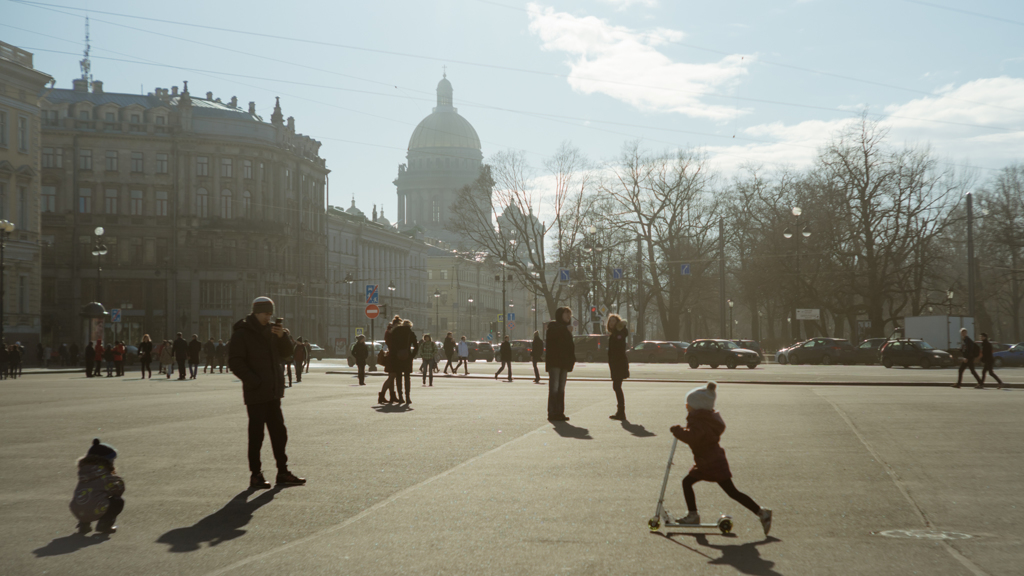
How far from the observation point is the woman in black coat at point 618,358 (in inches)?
672

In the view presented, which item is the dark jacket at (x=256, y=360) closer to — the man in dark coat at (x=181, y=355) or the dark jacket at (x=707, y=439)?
the dark jacket at (x=707, y=439)

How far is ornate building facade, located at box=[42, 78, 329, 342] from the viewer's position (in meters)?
81.2

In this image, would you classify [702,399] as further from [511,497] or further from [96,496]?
[96,496]

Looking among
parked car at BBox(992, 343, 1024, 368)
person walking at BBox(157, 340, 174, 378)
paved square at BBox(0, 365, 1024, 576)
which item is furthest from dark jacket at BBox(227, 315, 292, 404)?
parked car at BBox(992, 343, 1024, 368)

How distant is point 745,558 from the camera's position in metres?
6.61

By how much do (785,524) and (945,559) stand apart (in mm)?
1393

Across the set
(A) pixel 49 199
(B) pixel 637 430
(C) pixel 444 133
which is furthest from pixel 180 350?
(C) pixel 444 133

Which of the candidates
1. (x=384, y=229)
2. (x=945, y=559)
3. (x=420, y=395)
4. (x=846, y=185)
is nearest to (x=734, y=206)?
(x=846, y=185)

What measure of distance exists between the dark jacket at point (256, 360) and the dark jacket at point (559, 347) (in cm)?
744

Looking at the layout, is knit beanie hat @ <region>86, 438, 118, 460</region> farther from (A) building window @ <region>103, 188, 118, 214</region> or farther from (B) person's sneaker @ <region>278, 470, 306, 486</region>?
(A) building window @ <region>103, 188, 118, 214</region>

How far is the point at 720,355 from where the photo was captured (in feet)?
169

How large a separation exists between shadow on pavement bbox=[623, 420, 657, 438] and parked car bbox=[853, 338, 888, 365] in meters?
42.6

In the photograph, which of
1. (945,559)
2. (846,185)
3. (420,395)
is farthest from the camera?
(846,185)

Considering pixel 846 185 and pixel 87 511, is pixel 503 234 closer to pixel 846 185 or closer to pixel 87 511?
pixel 846 185
